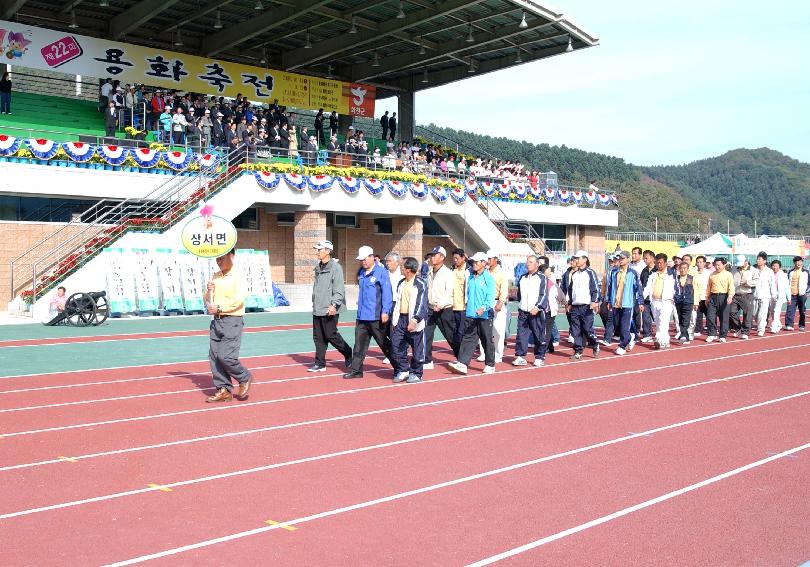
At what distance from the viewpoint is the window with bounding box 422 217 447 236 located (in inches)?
1560

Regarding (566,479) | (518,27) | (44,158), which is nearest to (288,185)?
(44,158)

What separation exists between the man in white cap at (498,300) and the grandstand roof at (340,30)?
1856 cm

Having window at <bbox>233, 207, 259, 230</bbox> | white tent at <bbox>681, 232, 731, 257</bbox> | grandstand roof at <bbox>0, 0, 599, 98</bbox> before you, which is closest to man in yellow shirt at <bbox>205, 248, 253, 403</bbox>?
grandstand roof at <bbox>0, 0, 599, 98</bbox>

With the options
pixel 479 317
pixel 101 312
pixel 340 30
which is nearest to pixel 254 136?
pixel 340 30

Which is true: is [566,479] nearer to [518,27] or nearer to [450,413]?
[450,413]

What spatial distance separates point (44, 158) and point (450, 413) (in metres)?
19.9

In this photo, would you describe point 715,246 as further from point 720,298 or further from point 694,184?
point 694,184

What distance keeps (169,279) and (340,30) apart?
15.2 metres

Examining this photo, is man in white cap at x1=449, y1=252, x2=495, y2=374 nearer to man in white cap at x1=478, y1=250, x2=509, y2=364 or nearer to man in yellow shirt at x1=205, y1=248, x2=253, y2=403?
man in white cap at x1=478, y1=250, x2=509, y2=364

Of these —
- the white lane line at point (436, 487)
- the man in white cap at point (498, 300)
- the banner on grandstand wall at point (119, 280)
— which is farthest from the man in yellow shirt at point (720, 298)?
the banner on grandstand wall at point (119, 280)

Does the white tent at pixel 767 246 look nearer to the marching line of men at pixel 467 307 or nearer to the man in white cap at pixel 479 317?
the marching line of men at pixel 467 307

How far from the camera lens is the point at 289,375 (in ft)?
43.6

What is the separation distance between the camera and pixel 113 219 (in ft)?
89.4

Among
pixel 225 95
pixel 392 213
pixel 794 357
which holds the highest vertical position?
pixel 225 95
